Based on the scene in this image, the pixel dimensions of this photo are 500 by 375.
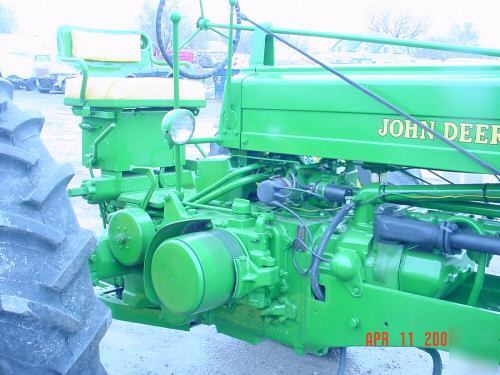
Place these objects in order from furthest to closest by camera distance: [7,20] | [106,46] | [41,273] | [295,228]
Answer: [7,20] → [106,46] → [295,228] → [41,273]

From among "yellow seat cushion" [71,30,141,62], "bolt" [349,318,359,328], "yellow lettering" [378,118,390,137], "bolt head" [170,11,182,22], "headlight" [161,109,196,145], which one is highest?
"bolt head" [170,11,182,22]

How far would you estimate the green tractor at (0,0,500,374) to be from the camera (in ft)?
6.89

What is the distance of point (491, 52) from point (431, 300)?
0.94 m

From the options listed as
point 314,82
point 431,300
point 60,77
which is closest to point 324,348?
point 431,300

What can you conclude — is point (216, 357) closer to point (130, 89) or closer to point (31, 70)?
point (130, 89)

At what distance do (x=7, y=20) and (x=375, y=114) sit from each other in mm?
64059

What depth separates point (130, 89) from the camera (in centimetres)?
342

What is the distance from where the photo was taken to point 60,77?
1126 inches

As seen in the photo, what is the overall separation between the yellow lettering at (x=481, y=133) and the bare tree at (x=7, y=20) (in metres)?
62.0

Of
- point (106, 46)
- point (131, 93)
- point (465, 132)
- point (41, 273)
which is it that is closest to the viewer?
point (41, 273)

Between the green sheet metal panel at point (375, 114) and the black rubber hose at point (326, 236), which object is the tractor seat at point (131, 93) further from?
the black rubber hose at point (326, 236)

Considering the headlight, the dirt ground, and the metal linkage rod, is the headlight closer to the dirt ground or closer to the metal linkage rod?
the metal linkage rod

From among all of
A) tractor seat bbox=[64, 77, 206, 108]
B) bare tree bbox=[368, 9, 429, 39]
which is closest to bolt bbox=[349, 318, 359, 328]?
tractor seat bbox=[64, 77, 206, 108]

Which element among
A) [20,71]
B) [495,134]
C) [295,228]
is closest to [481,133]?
[495,134]
